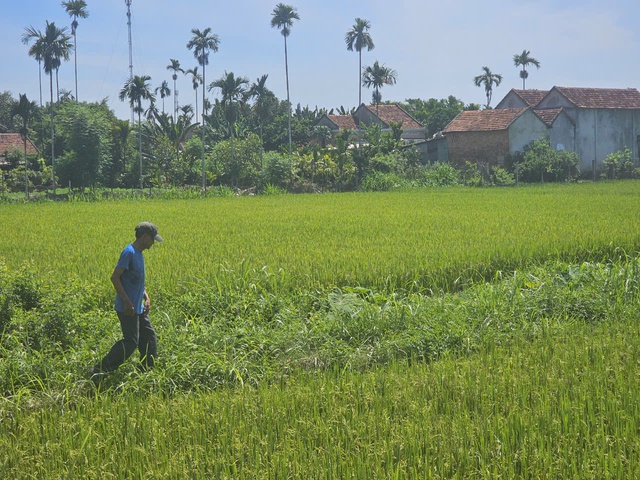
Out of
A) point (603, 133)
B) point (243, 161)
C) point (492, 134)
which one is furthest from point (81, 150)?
point (603, 133)

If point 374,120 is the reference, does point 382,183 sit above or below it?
below

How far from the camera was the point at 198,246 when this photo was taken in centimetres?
1156

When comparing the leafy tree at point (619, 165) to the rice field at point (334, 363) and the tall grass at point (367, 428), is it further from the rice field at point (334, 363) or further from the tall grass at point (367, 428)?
the tall grass at point (367, 428)

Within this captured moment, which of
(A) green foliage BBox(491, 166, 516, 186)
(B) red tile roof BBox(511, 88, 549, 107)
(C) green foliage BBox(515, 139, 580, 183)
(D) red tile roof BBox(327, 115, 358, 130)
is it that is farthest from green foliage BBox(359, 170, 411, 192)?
(D) red tile roof BBox(327, 115, 358, 130)

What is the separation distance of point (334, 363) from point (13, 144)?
40.5 metres

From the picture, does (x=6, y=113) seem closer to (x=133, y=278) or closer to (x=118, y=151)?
(x=118, y=151)

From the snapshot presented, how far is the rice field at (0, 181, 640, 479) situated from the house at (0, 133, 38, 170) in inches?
1139

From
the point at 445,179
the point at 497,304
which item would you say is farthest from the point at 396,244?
the point at 445,179

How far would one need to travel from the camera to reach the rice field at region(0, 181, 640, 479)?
12.5 ft

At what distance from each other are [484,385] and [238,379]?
190 centimetres

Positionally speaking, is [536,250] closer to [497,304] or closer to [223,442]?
[497,304]

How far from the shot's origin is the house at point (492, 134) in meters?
36.8

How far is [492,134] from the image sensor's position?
122 ft

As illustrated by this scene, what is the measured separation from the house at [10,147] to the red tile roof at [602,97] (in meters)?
29.7
